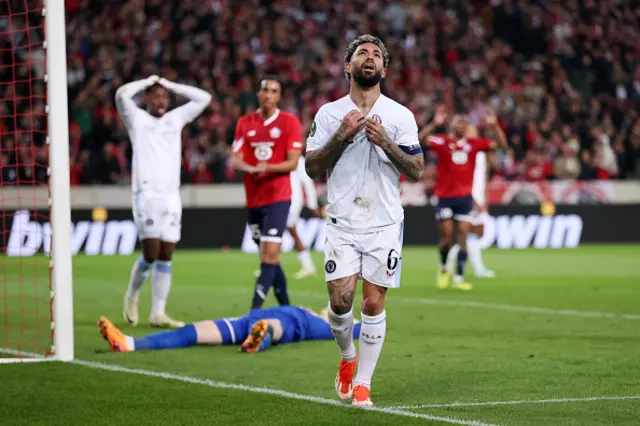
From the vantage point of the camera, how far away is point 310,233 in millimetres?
25266

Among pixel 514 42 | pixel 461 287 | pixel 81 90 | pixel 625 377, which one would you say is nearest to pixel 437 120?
pixel 461 287

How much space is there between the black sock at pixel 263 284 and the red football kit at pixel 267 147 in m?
0.65

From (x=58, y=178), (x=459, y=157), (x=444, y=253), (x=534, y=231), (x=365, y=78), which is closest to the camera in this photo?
(x=365, y=78)

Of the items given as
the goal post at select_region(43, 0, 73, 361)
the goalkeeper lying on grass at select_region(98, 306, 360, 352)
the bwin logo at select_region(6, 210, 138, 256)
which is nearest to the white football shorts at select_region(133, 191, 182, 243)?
the goalkeeper lying on grass at select_region(98, 306, 360, 352)

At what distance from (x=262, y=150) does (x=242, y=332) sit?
2.33 metres

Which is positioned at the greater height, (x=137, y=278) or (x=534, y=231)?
(x=137, y=278)

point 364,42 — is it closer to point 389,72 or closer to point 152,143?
point 152,143

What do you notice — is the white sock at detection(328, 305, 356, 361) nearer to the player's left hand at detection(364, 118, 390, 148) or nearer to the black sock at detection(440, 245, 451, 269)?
the player's left hand at detection(364, 118, 390, 148)

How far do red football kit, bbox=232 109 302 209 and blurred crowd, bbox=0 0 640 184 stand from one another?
1272cm

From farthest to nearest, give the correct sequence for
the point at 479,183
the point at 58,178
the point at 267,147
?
the point at 479,183, the point at 267,147, the point at 58,178

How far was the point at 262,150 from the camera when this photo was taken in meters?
11.9

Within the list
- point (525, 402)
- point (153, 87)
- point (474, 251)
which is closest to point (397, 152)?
point (525, 402)

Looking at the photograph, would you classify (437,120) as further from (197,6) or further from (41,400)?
(197,6)

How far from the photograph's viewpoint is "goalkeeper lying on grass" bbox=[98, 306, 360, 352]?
32.1 ft
